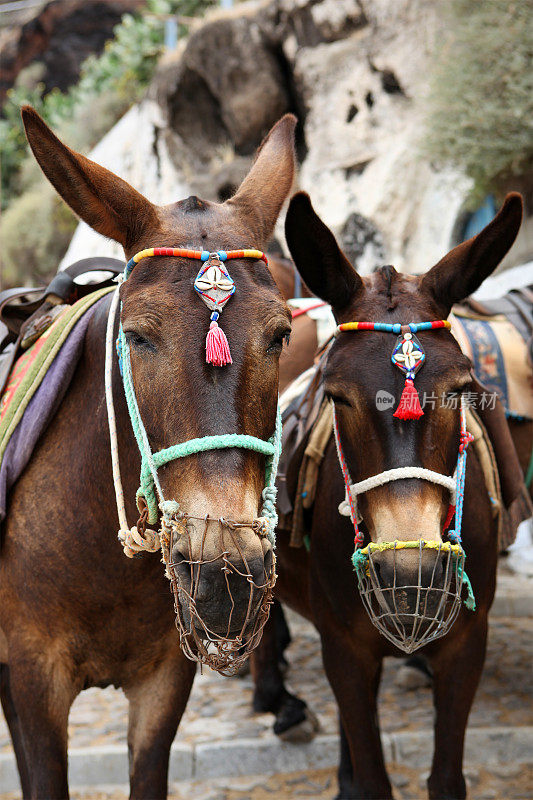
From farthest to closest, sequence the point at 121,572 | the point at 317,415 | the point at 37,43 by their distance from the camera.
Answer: the point at 37,43 → the point at 317,415 → the point at 121,572

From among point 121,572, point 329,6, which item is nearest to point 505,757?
point 121,572

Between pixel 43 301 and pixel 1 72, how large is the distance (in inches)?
1424

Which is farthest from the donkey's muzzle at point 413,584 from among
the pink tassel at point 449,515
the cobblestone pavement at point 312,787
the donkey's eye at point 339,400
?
the cobblestone pavement at point 312,787

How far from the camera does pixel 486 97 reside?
1106cm

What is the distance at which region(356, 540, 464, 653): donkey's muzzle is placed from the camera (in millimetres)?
2389

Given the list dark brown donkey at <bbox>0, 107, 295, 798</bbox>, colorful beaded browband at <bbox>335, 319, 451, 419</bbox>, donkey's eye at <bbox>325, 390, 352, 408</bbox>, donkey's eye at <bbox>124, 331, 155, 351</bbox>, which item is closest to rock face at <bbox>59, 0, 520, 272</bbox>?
colorful beaded browband at <bbox>335, 319, 451, 419</bbox>

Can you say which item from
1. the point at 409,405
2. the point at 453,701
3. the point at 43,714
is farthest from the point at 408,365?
the point at 43,714

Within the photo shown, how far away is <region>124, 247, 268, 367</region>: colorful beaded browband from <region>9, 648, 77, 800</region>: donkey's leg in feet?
4.05

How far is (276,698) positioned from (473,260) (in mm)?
3258

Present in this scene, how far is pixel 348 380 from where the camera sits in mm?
2738

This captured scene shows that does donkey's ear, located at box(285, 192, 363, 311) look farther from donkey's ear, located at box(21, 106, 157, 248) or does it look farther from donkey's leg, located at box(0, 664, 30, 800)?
donkey's leg, located at box(0, 664, 30, 800)

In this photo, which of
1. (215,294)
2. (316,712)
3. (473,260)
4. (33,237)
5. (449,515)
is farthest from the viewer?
(33,237)

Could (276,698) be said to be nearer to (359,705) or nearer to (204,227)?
(359,705)

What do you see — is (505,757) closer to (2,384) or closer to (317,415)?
(317,415)
